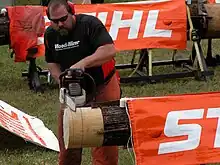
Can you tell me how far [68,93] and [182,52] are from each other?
7.76 meters

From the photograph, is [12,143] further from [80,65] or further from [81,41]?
[80,65]

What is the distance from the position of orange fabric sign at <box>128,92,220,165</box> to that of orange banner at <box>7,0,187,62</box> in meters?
5.23

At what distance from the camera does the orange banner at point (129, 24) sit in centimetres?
998

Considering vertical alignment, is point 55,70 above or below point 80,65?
below

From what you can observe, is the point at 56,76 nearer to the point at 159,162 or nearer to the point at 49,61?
the point at 49,61

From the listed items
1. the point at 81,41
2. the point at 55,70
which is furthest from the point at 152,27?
the point at 81,41

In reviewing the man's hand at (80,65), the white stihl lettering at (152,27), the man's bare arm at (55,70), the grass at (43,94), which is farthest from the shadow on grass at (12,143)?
the white stihl lettering at (152,27)

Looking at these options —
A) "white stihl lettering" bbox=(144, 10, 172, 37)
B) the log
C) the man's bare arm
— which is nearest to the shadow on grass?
the man's bare arm

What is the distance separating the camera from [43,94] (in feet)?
33.3

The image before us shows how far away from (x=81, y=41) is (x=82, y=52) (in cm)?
10

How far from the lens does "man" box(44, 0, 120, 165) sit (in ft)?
18.0

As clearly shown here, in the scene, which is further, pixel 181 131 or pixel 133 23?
pixel 133 23

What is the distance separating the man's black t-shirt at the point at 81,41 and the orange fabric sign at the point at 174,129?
89 centimetres

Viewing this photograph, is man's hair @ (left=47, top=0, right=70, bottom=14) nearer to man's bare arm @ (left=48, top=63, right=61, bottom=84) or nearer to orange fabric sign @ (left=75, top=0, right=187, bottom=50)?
man's bare arm @ (left=48, top=63, right=61, bottom=84)
